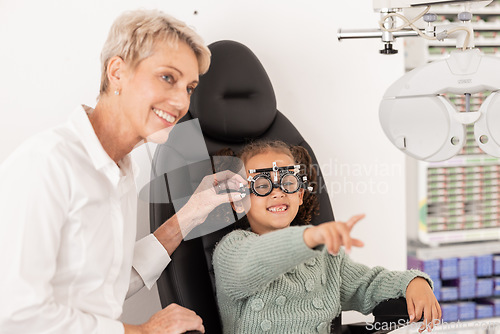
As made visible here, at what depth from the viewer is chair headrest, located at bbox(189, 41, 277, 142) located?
59.8 inches

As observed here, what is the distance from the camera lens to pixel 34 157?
104 centimetres

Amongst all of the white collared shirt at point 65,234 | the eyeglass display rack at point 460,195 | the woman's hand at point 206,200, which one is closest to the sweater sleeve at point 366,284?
the woman's hand at point 206,200

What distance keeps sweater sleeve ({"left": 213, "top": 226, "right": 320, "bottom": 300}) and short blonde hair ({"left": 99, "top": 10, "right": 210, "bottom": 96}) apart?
0.45 meters

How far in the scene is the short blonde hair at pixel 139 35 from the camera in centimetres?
113

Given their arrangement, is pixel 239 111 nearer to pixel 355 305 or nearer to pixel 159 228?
pixel 159 228

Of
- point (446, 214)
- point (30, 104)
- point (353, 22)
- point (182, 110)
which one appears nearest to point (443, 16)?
point (353, 22)

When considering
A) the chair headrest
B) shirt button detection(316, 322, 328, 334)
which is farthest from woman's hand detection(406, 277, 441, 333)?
the chair headrest

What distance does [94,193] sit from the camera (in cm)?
113

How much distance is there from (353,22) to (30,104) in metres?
1.06

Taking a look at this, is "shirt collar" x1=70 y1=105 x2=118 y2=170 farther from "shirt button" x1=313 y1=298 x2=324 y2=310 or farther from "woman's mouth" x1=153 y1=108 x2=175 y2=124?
"shirt button" x1=313 y1=298 x2=324 y2=310

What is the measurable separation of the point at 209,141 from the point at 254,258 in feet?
1.49

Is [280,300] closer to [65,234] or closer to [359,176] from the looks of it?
[65,234]

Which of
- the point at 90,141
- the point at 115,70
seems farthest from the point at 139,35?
the point at 90,141

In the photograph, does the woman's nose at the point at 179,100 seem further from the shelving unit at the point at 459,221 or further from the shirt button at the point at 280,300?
the shelving unit at the point at 459,221
